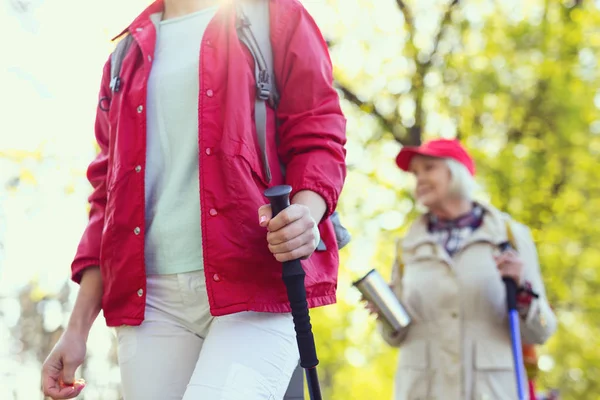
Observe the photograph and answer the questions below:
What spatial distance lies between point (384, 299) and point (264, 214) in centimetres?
336

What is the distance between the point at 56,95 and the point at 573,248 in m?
7.39

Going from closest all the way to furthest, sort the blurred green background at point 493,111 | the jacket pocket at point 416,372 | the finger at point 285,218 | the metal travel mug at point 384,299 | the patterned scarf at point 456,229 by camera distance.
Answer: the finger at point 285,218 → the metal travel mug at point 384,299 → the jacket pocket at point 416,372 → the patterned scarf at point 456,229 → the blurred green background at point 493,111

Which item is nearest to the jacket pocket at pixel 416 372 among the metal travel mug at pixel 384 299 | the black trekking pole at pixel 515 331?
the metal travel mug at pixel 384 299

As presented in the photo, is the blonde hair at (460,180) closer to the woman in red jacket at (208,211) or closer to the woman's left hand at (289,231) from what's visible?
the woman in red jacket at (208,211)

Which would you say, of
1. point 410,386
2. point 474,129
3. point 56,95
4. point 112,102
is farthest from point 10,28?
point 474,129

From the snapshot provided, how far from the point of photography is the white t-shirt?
2064mm

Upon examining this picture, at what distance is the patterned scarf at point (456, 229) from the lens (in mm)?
5488

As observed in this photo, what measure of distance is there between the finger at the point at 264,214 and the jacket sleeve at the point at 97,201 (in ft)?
2.18

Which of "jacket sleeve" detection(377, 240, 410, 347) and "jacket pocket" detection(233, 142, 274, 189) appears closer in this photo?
"jacket pocket" detection(233, 142, 274, 189)

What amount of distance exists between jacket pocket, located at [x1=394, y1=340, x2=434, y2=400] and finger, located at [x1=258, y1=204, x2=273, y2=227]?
3.66 meters

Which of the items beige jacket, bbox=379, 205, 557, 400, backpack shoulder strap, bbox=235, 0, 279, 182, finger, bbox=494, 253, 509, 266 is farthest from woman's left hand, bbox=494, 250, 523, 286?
backpack shoulder strap, bbox=235, 0, 279, 182

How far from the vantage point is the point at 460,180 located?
570 centimetres

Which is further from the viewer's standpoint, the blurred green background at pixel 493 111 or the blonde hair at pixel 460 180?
the blurred green background at pixel 493 111

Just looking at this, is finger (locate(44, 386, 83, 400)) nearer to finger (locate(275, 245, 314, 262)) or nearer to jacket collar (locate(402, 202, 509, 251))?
finger (locate(275, 245, 314, 262))
